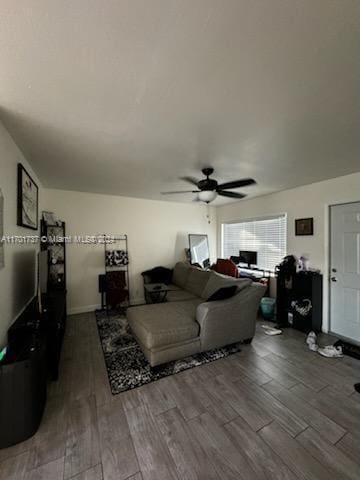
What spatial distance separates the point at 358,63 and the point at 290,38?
0.48 meters

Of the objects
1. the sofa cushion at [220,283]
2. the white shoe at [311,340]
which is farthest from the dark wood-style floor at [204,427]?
the sofa cushion at [220,283]

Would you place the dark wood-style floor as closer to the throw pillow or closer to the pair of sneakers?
the pair of sneakers

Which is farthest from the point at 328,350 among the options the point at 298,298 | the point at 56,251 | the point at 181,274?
the point at 56,251

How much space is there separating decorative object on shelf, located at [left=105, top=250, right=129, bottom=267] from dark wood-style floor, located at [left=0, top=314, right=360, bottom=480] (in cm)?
215

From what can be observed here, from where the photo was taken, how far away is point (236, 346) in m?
2.76

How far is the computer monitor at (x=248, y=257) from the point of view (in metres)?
4.57

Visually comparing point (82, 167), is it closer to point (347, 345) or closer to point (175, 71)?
point (175, 71)

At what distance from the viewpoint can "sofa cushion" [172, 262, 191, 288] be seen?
424 cm

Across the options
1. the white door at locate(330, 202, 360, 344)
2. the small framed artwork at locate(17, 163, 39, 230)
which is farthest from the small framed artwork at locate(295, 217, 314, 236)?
the small framed artwork at locate(17, 163, 39, 230)

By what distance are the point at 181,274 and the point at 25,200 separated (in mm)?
3011

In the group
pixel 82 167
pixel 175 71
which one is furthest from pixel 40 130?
pixel 175 71

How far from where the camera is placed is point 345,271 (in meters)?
3.06

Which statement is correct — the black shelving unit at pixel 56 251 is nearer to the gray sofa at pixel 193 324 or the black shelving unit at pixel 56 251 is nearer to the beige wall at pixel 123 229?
the beige wall at pixel 123 229

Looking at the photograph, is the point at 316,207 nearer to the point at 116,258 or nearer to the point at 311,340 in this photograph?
the point at 311,340
